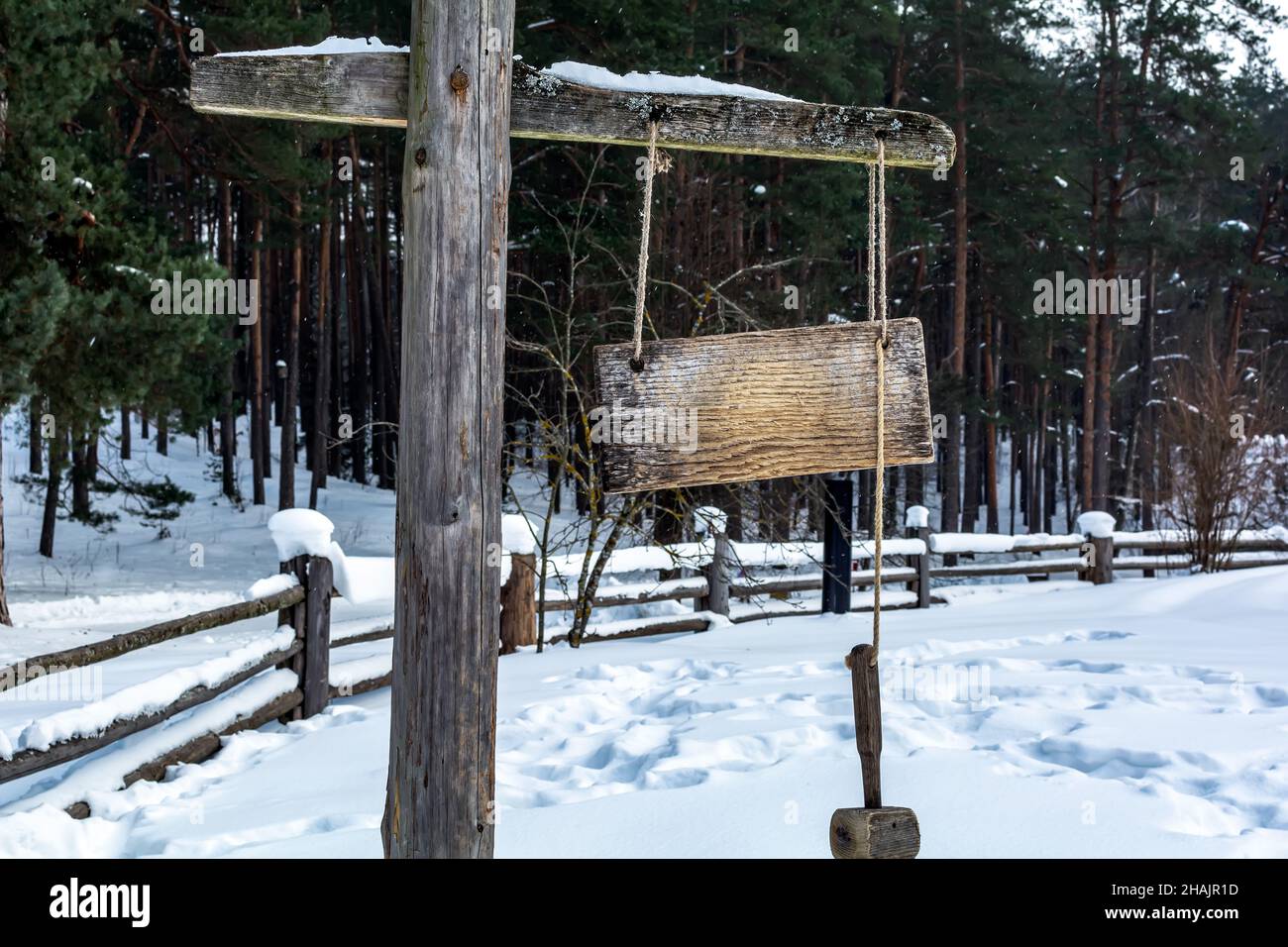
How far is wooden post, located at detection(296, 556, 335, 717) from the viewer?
6711mm

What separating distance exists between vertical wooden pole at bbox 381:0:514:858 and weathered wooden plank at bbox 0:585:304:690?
2575mm

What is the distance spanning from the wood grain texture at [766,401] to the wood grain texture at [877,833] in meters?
0.80

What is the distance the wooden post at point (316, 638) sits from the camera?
264 inches

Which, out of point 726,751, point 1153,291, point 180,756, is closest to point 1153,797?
point 726,751

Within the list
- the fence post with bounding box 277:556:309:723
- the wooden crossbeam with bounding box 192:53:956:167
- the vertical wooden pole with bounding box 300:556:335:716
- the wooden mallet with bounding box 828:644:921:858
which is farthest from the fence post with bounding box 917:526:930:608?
the wooden mallet with bounding box 828:644:921:858

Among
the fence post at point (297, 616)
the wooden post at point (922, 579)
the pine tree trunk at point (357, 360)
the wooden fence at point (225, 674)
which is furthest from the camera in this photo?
the pine tree trunk at point (357, 360)

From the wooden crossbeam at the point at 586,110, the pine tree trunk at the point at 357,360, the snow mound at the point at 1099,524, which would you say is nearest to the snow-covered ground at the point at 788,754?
the wooden crossbeam at the point at 586,110

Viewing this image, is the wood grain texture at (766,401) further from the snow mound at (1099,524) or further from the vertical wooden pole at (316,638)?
the snow mound at (1099,524)

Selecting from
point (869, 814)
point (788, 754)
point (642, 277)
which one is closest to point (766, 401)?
point (642, 277)

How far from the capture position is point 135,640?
527cm

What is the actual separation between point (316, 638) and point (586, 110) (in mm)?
4765
